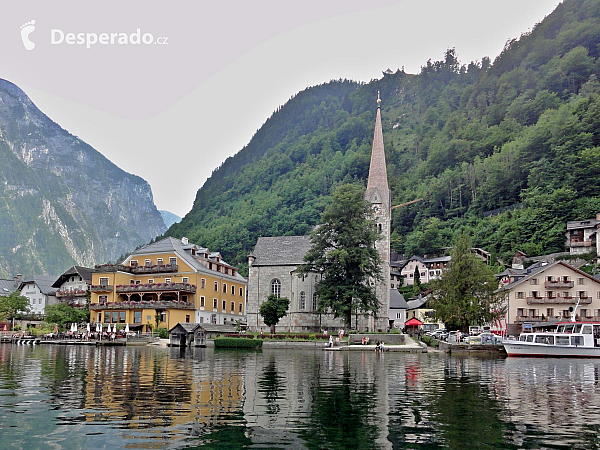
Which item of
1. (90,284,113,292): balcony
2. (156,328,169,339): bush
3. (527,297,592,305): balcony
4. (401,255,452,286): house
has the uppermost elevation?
(401,255,452,286): house

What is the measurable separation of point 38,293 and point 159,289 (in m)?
33.7

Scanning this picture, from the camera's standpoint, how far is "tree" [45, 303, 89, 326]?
69.1m

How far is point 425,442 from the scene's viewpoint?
11336 millimetres

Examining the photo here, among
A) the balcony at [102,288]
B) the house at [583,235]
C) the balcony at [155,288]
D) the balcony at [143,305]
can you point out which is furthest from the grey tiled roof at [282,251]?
the house at [583,235]

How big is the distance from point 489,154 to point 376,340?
10380 cm

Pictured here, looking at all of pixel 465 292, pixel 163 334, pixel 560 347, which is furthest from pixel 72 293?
pixel 560 347

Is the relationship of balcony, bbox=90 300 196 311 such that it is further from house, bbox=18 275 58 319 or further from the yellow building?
house, bbox=18 275 58 319

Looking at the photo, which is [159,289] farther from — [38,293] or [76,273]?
[38,293]

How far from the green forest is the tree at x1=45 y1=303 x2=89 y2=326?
56088mm

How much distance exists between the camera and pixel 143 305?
221 feet

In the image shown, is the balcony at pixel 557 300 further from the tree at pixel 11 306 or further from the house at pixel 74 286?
the tree at pixel 11 306

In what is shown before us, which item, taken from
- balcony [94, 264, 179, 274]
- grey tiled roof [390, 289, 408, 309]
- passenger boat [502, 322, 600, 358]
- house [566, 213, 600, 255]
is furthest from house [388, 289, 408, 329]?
passenger boat [502, 322, 600, 358]

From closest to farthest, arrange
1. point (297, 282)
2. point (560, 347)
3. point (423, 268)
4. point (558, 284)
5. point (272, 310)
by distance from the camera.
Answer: point (560, 347) < point (272, 310) < point (558, 284) < point (297, 282) < point (423, 268)

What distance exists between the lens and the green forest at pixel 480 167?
106 m
